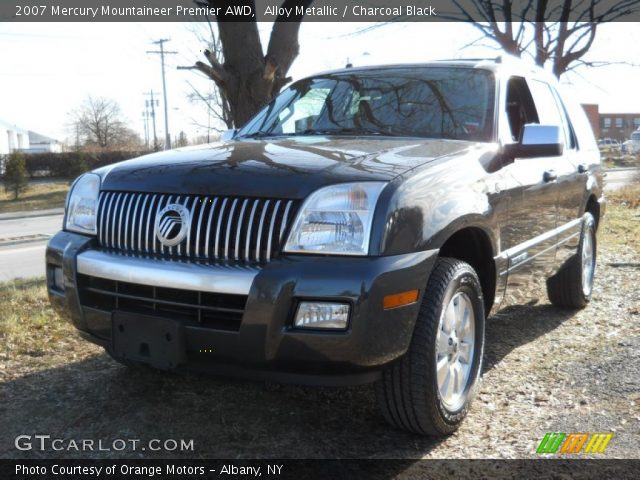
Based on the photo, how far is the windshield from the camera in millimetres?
3830

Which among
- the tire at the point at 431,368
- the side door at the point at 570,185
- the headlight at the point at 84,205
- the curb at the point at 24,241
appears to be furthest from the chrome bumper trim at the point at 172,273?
the curb at the point at 24,241

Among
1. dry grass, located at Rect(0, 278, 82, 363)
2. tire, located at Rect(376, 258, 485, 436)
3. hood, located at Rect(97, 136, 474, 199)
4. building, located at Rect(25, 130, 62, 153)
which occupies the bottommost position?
dry grass, located at Rect(0, 278, 82, 363)

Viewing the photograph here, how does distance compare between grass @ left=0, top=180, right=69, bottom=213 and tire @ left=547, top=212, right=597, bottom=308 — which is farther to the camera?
grass @ left=0, top=180, right=69, bottom=213

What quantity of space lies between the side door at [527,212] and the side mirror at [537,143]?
0.27ft

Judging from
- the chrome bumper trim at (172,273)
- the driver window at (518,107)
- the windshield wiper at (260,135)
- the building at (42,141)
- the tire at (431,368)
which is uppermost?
the building at (42,141)

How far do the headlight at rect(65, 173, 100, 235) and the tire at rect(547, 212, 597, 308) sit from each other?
3.67 metres

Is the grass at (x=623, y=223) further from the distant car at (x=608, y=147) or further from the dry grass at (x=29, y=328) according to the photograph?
the distant car at (x=608, y=147)

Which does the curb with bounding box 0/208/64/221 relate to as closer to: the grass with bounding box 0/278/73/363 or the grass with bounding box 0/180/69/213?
the grass with bounding box 0/180/69/213

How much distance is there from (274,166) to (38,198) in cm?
3124

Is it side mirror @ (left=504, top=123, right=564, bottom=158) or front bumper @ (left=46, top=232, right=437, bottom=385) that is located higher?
side mirror @ (left=504, top=123, right=564, bottom=158)

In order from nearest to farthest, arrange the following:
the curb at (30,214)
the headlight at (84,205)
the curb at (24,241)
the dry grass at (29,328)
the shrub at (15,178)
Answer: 1. the headlight at (84,205)
2. the dry grass at (29,328)
3. the curb at (24,241)
4. the curb at (30,214)
5. the shrub at (15,178)

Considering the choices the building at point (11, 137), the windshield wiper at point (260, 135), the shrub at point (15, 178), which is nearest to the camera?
the windshield wiper at point (260, 135)

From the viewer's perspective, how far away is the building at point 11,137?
81750 mm

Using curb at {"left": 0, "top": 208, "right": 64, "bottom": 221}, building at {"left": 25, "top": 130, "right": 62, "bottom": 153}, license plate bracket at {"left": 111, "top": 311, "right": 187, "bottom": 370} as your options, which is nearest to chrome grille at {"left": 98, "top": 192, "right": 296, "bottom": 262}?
license plate bracket at {"left": 111, "top": 311, "right": 187, "bottom": 370}
